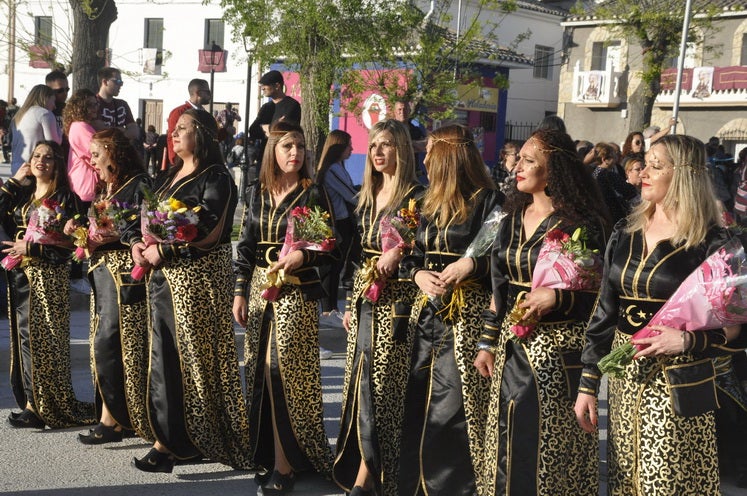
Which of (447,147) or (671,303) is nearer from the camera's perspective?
(671,303)

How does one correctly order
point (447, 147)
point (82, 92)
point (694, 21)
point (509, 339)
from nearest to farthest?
point (509, 339), point (447, 147), point (82, 92), point (694, 21)

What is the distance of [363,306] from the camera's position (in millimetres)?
5602

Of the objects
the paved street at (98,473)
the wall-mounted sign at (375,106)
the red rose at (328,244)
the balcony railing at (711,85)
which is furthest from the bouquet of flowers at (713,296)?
the balcony railing at (711,85)

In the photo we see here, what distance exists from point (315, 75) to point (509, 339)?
503 inches

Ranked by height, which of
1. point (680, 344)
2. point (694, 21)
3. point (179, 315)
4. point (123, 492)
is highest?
point (694, 21)

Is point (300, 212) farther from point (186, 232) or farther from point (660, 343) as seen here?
point (660, 343)

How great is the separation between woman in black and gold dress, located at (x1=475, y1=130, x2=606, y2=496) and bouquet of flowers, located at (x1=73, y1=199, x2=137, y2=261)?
254 cm

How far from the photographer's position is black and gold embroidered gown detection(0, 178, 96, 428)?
6.88 meters

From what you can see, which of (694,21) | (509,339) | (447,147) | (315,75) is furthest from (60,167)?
(694,21)

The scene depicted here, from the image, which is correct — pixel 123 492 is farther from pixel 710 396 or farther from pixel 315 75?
pixel 315 75

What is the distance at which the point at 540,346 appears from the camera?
4.52m

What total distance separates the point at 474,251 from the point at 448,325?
43cm

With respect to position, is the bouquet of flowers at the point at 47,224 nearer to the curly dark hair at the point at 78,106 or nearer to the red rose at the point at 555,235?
the curly dark hair at the point at 78,106

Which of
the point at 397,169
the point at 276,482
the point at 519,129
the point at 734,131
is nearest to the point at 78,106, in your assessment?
the point at 397,169
